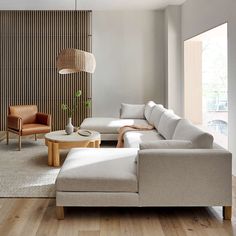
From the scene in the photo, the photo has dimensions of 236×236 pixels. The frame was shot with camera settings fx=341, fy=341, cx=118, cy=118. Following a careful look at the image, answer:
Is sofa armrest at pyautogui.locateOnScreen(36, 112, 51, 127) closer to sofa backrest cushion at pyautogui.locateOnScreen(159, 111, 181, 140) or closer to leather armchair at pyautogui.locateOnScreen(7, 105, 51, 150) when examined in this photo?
leather armchair at pyautogui.locateOnScreen(7, 105, 51, 150)

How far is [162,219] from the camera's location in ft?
10.2

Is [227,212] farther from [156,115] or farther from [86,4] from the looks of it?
[86,4]

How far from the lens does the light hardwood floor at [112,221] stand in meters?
2.86

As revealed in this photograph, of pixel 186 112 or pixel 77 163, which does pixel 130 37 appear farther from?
pixel 77 163

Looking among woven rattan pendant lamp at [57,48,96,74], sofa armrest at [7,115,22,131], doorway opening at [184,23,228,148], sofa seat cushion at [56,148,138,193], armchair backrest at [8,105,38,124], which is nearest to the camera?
sofa seat cushion at [56,148,138,193]

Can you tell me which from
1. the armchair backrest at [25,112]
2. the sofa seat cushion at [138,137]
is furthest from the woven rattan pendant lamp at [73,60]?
the armchair backrest at [25,112]

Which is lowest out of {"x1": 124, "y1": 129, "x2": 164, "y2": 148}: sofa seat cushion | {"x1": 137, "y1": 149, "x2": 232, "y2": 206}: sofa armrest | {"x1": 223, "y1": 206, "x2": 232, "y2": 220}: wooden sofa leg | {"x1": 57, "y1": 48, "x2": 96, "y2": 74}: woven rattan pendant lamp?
{"x1": 223, "y1": 206, "x2": 232, "y2": 220}: wooden sofa leg

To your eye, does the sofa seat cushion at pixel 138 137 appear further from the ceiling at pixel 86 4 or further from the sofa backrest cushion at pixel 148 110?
the ceiling at pixel 86 4

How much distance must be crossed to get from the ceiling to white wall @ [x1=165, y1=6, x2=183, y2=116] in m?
0.30

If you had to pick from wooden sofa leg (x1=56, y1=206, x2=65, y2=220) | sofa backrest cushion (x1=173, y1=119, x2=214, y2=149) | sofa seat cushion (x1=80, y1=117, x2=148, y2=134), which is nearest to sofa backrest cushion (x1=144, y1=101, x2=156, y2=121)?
sofa seat cushion (x1=80, y1=117, x2=148, y2=134)

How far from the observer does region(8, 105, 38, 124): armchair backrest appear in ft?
22.6

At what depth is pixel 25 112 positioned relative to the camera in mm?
7012

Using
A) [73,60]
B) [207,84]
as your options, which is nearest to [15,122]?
[73,60]

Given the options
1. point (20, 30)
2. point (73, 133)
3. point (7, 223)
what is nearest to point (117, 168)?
point (7, 223)
